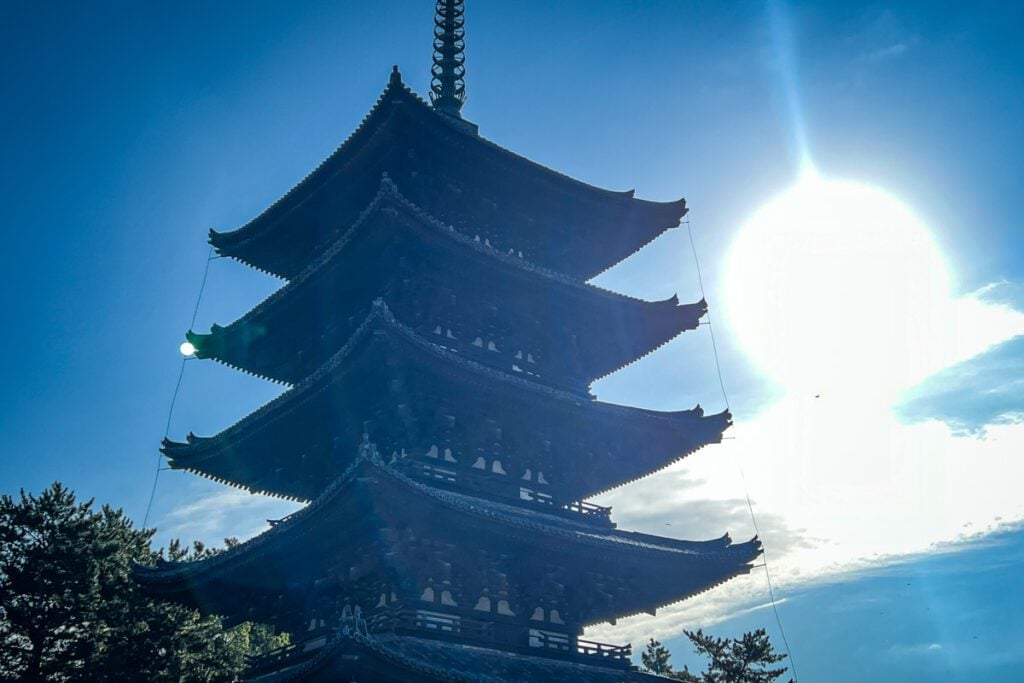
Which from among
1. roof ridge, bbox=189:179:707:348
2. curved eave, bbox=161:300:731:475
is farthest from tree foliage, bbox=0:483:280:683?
roof ridge, bbox=189:179:707:348

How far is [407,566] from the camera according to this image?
1437 centimetres

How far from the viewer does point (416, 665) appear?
1202 cm

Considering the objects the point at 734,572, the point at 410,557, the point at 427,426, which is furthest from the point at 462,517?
the point at 734,572

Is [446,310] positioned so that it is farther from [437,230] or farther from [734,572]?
[734,572]

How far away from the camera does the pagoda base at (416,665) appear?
11.7 meters

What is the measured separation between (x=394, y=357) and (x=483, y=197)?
7841 mm

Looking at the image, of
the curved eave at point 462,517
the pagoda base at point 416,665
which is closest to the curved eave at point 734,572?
the curved eave at point 462,517

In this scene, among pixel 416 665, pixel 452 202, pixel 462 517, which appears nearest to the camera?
pixel 416 665

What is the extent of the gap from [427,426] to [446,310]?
3.94m

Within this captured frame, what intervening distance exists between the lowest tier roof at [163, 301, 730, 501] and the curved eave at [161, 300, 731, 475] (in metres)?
0.03

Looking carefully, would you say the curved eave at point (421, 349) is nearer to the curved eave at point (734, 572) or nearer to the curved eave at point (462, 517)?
the curved eave at point (462, 517)

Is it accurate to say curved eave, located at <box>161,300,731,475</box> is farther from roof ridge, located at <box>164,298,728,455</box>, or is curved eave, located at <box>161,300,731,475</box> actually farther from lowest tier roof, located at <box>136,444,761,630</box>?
lowest tier roof, located at <box>136,444,761,630</box>

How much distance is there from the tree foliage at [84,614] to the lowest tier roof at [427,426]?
12000 mm

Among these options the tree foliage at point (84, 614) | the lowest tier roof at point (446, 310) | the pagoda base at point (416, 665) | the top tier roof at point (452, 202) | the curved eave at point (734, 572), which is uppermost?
the top tier roof at point (452, 202)
